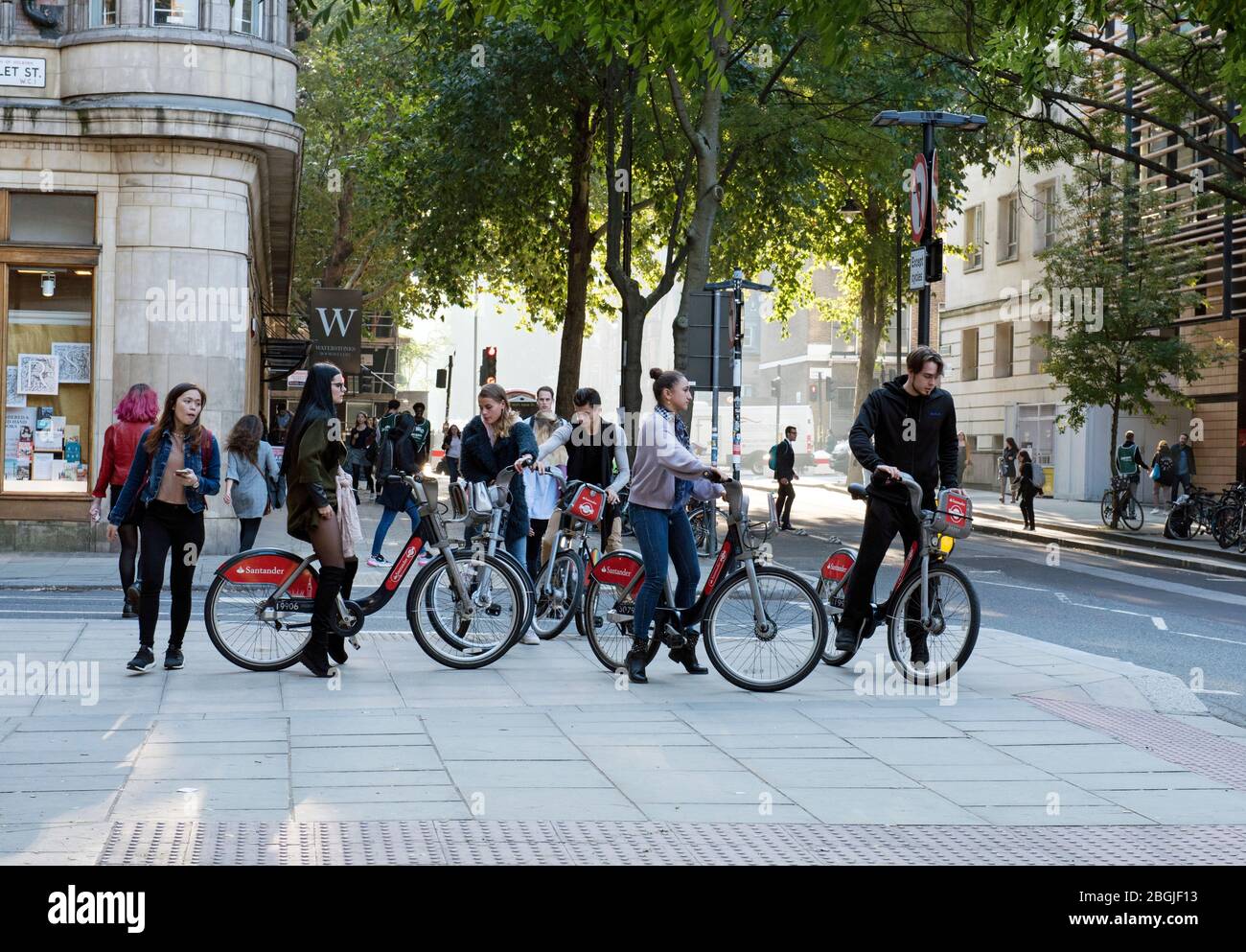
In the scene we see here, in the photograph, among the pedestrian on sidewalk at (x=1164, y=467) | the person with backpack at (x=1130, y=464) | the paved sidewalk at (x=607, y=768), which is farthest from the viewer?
the person with backpack at (x=1130, y=464)

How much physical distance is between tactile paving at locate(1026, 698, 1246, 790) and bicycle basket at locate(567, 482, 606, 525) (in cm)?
314

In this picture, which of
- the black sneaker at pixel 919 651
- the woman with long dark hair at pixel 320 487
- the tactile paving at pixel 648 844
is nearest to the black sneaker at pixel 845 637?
the black sneaker at pixel 919 651

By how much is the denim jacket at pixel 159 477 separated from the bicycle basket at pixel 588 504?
232 cm

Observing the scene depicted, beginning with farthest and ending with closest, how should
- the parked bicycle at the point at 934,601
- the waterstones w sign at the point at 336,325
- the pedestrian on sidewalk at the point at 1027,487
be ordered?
the pedestrian on sidewalk at the point at 1027,487 → the waterstones w sign at the point at 336,325 → the parked bicycle at the point at 934,601

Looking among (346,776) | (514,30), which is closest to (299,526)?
(346,776)

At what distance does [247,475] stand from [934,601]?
800cm

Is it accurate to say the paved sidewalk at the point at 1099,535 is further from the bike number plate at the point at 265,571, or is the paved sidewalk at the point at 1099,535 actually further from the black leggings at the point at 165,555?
the black leggings at the point at 165,555

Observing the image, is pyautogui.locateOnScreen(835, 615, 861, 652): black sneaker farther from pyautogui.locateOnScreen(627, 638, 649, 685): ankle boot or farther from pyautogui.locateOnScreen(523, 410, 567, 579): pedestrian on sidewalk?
pyautogui.locateOnScreen(523, 410, 567, 579): pedestrian on sidewalk

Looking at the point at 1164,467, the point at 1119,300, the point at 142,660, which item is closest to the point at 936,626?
the point at 142,660

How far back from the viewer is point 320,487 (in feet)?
28.9

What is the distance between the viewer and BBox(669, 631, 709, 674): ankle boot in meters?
9.03

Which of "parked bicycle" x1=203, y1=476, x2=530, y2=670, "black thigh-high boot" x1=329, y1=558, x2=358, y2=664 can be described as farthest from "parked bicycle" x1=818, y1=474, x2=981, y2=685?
"black thigh-high boot" x1=329, y1=558, x2=358, y2=664

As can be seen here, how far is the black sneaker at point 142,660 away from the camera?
29.9 ft

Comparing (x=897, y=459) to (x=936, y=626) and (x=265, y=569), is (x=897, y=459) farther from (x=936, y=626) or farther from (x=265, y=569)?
(x=265, y=569)
